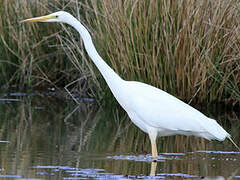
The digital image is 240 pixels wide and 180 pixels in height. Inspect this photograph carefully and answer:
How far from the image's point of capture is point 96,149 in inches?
268

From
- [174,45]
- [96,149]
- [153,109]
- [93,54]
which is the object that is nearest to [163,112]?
[153,109]

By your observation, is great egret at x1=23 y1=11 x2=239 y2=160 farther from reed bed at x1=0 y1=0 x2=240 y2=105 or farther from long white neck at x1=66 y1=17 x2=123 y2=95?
reed bed at x1=0 y1=0 x2=240 y2=105

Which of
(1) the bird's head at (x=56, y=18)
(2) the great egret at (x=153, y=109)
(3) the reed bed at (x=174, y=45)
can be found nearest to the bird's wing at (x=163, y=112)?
(2) the great egret at (x=153, y=109)

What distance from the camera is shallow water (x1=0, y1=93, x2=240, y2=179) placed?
221 inches

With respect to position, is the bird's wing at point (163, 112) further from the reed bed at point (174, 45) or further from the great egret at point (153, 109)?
the reed bed at point (174, 45)

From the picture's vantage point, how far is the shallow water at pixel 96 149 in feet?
18.4

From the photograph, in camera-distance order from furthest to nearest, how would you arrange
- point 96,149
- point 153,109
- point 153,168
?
point 96,149
point 153,109
point 153,168

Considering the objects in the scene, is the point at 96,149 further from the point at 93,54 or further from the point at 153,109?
the point at 93,54

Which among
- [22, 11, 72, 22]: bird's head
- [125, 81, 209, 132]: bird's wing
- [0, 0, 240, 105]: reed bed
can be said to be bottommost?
[125, 81, 209, 132]: bird's wing

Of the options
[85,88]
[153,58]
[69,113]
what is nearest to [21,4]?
[85,88]

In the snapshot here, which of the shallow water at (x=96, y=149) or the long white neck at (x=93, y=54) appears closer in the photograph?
the shallow water at (x=96, y=149)

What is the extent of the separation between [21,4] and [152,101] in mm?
5172

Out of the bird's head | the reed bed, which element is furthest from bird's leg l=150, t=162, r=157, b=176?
the reed bed

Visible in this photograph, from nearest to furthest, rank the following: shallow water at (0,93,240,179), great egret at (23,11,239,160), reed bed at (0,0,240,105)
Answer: shallow water at (0,93,240,179), great egret at (23,11,239,160), reed bed at (0,0,240,105)
